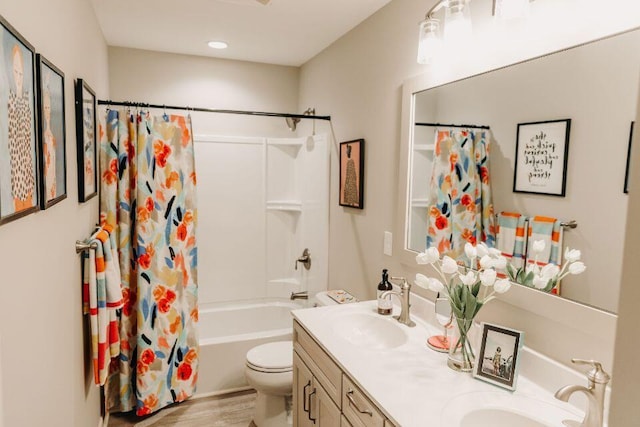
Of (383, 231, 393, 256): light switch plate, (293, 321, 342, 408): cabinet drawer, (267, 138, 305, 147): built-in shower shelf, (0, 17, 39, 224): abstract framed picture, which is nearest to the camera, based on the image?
(0, 17, 39, 224): abstract framed picture

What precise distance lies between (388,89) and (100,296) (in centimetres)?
171

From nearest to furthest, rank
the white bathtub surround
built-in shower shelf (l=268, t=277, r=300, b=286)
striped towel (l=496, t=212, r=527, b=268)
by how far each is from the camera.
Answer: striped towel (l=496, t=212, r=527, b=268)
the white bathtub surround
built-in shower shelf (l=268, t=277, r=300, b=286)

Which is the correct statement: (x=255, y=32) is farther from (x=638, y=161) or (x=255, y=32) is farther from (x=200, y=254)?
(x=638, y=161)

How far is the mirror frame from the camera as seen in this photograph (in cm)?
117

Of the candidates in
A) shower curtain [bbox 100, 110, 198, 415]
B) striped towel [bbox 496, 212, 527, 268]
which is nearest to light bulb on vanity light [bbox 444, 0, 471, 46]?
striped towel [bbox 496, 212, 527, 268]

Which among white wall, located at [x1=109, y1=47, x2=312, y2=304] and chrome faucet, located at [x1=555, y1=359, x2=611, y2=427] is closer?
chrome faucet, located at [x1=555, y1=359, x2=611, y2=427]

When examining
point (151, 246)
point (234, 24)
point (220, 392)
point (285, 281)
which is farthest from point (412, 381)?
point (285, 281)

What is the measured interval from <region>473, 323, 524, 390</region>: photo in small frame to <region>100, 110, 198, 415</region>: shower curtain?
1.92 metres

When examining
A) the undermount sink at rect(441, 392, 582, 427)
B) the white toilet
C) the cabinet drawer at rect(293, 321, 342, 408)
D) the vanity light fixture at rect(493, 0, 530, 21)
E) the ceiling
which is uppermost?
the ceiling

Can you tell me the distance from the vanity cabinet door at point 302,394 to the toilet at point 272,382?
403mm

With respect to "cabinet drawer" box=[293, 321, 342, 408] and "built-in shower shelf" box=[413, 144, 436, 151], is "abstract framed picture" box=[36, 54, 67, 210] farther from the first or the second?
"built-in shower shelf" box=[413, 144, 436, 151]

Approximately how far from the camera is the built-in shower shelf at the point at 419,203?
1.93m

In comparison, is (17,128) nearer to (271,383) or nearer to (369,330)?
(369,330)

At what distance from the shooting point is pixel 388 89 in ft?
7.22
